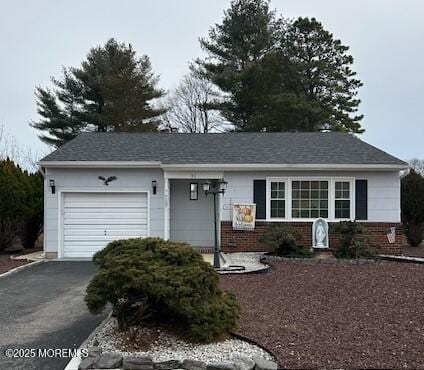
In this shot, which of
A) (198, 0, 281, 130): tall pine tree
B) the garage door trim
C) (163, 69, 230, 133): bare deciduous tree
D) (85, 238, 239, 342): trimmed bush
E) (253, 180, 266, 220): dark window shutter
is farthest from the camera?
(163, 69, 230, 133): bare deciduous tree

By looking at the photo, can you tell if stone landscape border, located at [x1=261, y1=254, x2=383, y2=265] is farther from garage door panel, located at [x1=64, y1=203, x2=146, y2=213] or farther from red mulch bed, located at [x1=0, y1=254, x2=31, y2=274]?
red mulch bed, located at [x1=0, y1=254, x2=31, y2=274]

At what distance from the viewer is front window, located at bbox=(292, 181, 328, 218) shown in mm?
12664

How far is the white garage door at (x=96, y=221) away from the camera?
1295 centimetres

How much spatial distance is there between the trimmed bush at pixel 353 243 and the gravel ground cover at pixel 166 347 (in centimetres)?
700

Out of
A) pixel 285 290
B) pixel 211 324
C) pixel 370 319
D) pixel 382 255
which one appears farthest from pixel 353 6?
pixel 211 324

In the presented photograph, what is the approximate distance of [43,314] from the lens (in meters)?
6.57

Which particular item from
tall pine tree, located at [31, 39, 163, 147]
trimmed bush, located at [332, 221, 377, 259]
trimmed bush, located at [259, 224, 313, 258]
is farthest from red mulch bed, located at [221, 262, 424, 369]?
tall pine tree, located at [31, 39, 163, 147]

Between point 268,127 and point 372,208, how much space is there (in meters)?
13.9

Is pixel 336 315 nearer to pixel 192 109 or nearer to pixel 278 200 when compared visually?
pixel 278 200

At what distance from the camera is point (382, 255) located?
38.7ft

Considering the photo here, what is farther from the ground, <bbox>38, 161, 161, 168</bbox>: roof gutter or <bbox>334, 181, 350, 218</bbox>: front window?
<bbox>38, 161, 161, 168</bbox>: roof gutter

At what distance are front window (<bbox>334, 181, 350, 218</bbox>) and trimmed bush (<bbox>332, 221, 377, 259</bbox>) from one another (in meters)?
1.18

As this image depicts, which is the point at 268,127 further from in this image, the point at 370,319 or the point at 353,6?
the point at 370,319

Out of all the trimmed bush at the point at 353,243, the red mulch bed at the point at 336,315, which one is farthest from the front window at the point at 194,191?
the red mulch bed at the point at 336,315
